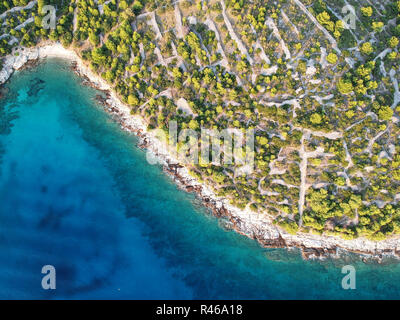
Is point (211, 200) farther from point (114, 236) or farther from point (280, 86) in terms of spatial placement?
point (280, 86)

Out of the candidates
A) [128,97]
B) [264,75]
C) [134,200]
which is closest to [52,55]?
[128,97]

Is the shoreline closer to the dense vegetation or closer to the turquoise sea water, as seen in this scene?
the turquoise sea water

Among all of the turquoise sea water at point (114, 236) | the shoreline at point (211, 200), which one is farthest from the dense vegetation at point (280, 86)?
the turquoise sea water at point (114, 236)

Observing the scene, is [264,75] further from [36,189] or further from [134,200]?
[36,189]

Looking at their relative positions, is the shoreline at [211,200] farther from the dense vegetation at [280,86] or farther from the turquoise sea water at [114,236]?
the dense vegetation at [280,86]

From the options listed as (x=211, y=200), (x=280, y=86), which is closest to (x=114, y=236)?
(x=211, y=200)

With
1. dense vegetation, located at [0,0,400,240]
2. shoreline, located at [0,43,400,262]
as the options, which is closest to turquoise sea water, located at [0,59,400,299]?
shoreline, located at [0,43,400,262]
